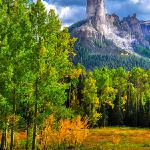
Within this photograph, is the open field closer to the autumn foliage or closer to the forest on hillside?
the autumn foliage

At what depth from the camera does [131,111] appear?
123875mm

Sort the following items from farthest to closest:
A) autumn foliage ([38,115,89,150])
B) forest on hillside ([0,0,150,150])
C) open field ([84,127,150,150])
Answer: open field ([84,127,150,150]) → autumn foliage ([38,115,89,150]) → forest on hillside ([0,0,150,150])

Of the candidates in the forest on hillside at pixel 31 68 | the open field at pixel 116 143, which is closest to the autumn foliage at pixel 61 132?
the forest on hillside at pixel 31 68

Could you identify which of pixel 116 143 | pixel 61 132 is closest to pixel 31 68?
pixel 61 132

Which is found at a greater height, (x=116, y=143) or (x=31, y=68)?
(x=31, y=68)

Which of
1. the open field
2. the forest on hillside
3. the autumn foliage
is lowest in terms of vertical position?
the open field

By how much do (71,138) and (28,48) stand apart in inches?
823

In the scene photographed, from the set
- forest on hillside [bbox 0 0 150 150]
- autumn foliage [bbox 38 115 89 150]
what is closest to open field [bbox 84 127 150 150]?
autumn foliage [bbox 38 115 89 150]

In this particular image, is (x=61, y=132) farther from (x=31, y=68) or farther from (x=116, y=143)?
(x=116, y=143)

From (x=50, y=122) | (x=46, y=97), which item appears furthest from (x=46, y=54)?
(x=50, y=122)

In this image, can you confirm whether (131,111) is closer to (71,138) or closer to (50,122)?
(71,138)

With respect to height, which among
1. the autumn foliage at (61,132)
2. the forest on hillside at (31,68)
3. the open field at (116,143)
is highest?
the forest on hillside at (31,68)

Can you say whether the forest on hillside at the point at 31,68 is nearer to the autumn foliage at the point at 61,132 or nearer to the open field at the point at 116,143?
the autumn foliage at the point at 61,132

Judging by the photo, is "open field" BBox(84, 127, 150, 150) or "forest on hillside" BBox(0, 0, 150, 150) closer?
"forest on hillside" BBox(0, 0, 150, 150)
